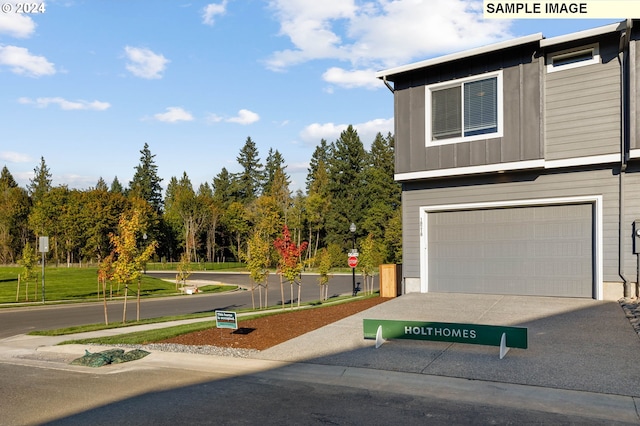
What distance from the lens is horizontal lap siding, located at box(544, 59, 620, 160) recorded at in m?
13.3

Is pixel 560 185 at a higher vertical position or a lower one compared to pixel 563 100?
lower

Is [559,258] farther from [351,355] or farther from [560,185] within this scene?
[351,355]

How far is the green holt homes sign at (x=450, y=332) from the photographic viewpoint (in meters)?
8.90

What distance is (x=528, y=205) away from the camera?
14.6 metres

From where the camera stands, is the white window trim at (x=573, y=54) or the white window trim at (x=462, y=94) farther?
the white window trim at (x=462, y=94)

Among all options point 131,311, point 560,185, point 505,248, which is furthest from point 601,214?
point 131,311

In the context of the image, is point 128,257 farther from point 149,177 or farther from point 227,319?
point 149,177

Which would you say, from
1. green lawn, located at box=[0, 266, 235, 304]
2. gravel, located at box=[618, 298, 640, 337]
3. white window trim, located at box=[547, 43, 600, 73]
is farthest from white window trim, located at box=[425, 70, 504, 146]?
green lawn, located at box=[0, 266, 235, 304]

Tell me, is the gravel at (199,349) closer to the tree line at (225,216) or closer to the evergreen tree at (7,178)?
the tree line at (225,216)

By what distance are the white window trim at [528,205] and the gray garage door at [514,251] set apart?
0.14 meters

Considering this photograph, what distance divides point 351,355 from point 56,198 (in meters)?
64.3

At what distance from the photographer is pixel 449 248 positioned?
1596cm

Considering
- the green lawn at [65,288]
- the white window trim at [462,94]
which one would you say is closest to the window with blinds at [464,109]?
the white window trim at [462,94]

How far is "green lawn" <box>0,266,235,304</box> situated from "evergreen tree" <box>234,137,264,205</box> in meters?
55.1
